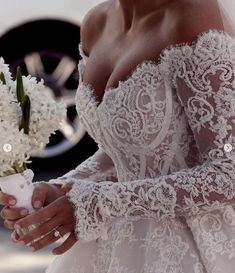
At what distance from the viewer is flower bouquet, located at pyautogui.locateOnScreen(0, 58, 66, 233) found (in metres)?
1.79

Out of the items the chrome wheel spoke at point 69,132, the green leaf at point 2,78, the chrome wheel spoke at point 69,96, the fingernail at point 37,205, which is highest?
the green leaf at point 2,78

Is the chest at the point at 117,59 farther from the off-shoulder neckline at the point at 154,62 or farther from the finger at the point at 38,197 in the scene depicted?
the finger at the point at 38,197

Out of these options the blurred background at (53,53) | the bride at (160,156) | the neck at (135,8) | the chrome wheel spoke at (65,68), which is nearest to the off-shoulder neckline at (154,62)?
the bride at (160,156)

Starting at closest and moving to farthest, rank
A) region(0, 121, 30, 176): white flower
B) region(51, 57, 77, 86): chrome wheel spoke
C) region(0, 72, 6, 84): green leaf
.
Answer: region(0, 121, 30, 176): white flower
region(0, 72, 6, 84): green leaf
region(51, 57, 77, 86): chrome wheel spoke

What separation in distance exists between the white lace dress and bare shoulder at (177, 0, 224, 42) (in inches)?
0.6

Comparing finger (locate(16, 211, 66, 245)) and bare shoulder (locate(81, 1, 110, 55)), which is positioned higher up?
bare shoulder (locate(81, 1, 110, 55))

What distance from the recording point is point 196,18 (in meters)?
1.78

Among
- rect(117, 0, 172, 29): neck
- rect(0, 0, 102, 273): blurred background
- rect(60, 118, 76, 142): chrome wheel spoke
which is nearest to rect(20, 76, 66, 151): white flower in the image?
rect(117, 0, 172, 29): neck

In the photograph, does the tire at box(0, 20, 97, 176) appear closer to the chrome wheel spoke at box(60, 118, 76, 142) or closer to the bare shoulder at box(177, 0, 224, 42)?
the chrome wheel spoke at box(60, 118, 76, 142)

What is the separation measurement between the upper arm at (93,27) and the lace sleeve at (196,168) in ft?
1.72

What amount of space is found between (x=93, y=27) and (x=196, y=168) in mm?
688

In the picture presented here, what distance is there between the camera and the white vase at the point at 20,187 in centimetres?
183

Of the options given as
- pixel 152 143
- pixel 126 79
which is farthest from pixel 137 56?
pixel 152 143

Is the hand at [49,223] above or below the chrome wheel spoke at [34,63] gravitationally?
above
